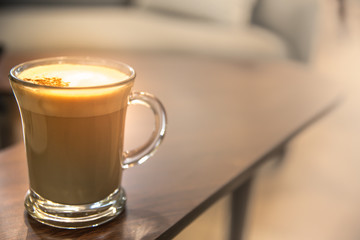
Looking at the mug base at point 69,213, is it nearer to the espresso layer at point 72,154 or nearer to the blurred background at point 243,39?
the espresso layer at point 72,154

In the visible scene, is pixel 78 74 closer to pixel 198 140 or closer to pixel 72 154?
pixel 72 154

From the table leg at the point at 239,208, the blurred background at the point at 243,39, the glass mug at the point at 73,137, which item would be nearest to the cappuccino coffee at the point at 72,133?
the glass mug at the point at 73,137

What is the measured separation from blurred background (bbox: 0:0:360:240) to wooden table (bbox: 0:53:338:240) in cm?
46

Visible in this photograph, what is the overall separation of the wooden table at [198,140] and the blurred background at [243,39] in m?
0.46

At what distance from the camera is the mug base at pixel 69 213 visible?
0.47 metres

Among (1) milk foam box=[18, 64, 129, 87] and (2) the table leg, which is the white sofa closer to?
(2) the table leg

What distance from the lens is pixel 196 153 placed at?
686 millimetres

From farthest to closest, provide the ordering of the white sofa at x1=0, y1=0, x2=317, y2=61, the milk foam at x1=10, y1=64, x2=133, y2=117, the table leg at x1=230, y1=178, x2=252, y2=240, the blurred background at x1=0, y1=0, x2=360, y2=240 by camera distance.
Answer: the white sofa at x1=0, y1=0, x2=317, y2=61, the blurred background at x1=0, y1=0, x2=360, y2=240, the table leg at x1=230, y1=178, x2=252, y2=240, the milk foam at x1=10, y1=64, x2=133, y2=117

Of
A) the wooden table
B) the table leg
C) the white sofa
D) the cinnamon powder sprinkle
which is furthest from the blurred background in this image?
the cinnamon powder sprinkle

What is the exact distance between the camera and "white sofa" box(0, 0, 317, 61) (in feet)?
6.38

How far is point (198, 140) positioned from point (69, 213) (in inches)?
12.1

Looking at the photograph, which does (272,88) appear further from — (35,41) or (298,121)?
(35,41)

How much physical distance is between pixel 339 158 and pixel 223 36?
732 mm

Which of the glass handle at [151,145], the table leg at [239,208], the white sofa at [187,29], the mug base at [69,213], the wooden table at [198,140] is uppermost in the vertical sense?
the glass handle at [151,145]
